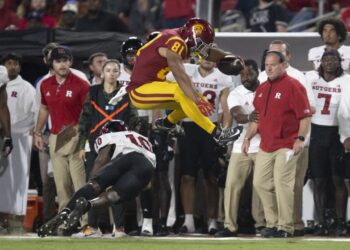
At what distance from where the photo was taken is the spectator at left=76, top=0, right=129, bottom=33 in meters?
19.1

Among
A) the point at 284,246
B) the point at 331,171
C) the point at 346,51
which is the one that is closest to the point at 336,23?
the point at 346,51

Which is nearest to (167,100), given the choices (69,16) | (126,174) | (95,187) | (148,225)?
(126,174)

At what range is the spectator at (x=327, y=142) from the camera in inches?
638

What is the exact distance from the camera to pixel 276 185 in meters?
15.4

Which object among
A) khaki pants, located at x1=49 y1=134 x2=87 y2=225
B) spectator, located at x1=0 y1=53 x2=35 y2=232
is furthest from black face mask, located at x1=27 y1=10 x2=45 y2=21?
khaki pants, located at x1=49 y1=134 x2=87 y2=225

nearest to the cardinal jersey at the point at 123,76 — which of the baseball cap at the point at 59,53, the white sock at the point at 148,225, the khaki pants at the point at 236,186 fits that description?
the baseball cap at the point at 59,53

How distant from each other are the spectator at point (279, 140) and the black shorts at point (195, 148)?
1.06 m

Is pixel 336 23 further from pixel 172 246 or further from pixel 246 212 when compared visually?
pixel 172 246

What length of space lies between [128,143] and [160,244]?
51.3 inches

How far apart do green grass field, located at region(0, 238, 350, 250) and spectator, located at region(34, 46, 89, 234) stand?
1932 millimetres

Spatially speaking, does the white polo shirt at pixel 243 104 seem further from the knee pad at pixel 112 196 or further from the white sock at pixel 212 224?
Result: the knee pad at pixel 112 196

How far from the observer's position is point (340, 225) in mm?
16172

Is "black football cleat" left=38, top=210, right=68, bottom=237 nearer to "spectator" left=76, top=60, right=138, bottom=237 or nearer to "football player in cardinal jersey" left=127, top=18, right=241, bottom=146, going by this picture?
"football player in cardinal jersey" left=127, top=18, right=241, bottom=146

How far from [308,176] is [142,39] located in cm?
285
